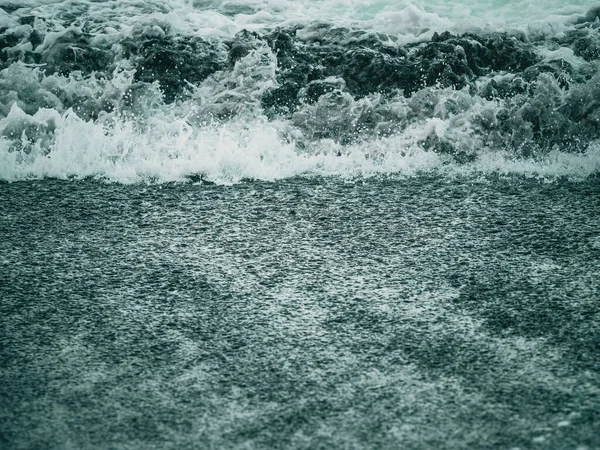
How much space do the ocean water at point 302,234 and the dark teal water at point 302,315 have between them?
0.01 m

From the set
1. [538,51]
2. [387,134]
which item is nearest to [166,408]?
[387,134]

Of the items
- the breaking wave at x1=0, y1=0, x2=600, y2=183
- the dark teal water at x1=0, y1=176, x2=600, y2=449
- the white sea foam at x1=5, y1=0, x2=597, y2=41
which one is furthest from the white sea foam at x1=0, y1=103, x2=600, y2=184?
the white sea foam at x1=5, y1=0, x2=597, y2=41

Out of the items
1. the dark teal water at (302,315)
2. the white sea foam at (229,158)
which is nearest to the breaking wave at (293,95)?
the white sea foam at (229,158)

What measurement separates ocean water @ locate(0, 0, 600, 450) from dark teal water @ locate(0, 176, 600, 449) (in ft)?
0.04

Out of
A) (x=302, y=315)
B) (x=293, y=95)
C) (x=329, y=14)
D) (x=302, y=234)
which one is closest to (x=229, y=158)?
(x=302, y=234)

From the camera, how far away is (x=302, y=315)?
319 cm

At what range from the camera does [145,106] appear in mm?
5855

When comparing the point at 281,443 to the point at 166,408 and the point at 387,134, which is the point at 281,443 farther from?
the point at 387,134

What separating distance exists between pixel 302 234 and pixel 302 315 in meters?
0.85

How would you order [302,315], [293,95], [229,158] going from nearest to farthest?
[302,315], [229,158], [293,95]

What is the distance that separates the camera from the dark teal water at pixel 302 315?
253 cm

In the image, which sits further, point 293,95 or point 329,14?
point 329,14

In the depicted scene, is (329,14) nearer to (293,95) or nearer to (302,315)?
(293,95)

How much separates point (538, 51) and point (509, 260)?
367 centimetres
